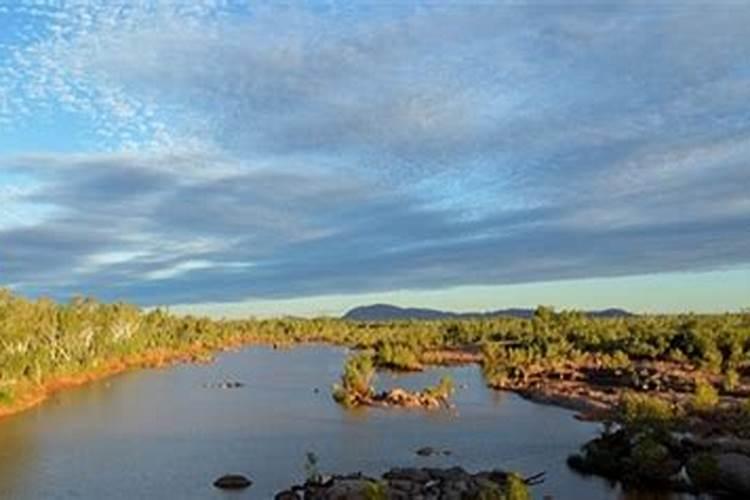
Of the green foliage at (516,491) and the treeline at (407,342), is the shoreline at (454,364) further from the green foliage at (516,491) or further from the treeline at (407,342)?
the green foliage at (516,491)

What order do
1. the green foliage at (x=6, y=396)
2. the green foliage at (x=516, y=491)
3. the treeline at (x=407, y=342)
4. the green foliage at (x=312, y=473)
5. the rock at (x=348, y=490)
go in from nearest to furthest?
1. the green foliage at (x=516, y=491)
2. the rock at (x=348, y=490)
3. the green foliage at (x=312, y=473)
4. the green foliage at (x=6, y=396)
5. the treeline at (x=407, y=342)

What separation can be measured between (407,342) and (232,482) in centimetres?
8668

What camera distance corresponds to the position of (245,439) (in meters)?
53.0

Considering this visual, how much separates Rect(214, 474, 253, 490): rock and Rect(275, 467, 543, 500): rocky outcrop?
245 centimetres

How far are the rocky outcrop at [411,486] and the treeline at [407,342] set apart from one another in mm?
37854

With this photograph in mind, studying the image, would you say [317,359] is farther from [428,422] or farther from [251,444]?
[251,444]

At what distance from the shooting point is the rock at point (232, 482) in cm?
3894

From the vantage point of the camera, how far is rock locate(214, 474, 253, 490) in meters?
38.9

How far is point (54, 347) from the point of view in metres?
87.9

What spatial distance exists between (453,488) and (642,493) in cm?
843

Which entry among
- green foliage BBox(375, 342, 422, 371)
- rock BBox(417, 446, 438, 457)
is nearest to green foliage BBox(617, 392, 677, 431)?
rock BBox(417, 446, 438, 457)

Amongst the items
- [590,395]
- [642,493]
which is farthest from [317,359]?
[642,493]

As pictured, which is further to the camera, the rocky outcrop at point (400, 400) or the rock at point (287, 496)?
the rocky outcrop at point (400, 400)

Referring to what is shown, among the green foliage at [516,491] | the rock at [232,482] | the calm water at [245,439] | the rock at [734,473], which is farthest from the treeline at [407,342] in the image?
the green foliage at [516,491]
